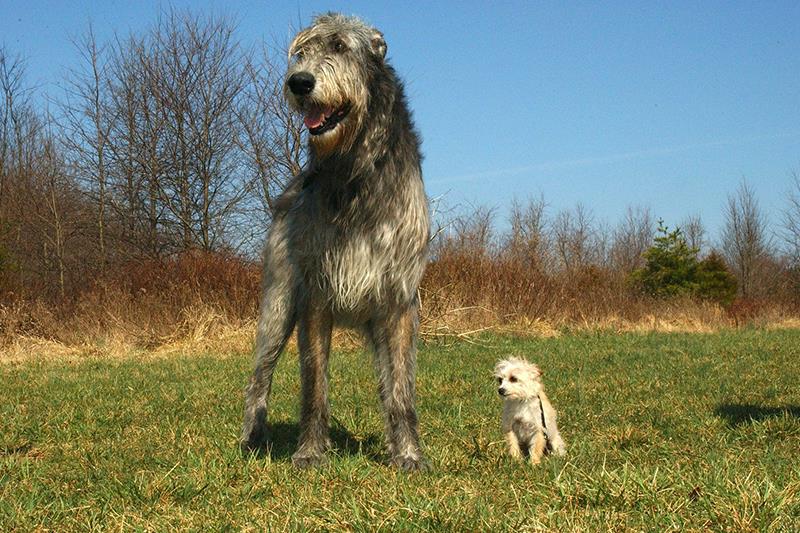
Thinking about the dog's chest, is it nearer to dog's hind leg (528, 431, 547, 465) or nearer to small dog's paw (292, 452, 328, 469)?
small dog's paw (292, 452, 328, 469)

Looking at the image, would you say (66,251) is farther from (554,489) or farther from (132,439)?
(554,489)

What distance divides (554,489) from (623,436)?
7.41ft

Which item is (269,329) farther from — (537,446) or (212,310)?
(212,310)

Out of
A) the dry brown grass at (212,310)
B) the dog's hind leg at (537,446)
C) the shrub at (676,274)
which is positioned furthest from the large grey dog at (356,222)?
the shrub at (676,274)

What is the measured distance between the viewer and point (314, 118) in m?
3.92

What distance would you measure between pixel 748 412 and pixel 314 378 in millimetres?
3910

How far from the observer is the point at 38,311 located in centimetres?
1606

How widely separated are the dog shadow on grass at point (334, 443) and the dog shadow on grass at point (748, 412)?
112 inches

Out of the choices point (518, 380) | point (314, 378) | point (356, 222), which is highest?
point (356, 222)

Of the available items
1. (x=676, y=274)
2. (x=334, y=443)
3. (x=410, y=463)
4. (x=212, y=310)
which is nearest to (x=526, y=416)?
(x=410, y=463)

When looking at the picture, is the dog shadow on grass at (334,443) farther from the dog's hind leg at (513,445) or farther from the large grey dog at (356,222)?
the dog's hind leg at (513,445)

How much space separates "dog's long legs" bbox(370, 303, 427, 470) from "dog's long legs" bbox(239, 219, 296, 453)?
2.77ft

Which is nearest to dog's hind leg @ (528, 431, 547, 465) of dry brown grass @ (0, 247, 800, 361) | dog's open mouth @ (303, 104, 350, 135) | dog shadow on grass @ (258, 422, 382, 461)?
dog shadow on grass @ (258, 422, 382, 461)

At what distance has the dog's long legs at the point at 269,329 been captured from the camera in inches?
198
